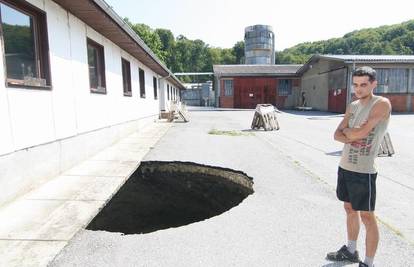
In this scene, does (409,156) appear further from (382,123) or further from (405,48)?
(405,48)

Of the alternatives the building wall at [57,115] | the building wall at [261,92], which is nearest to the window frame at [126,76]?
the building wall at [57,115]

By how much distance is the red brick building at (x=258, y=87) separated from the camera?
1300 inches

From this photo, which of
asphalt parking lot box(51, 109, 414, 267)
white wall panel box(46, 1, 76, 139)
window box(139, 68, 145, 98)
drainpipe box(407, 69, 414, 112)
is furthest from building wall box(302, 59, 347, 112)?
white wall panel box(46, 1, 76, 139)

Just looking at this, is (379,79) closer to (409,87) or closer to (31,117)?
(409,87)

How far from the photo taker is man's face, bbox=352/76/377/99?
2.38 metres

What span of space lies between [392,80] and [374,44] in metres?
60.5

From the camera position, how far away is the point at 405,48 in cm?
6719

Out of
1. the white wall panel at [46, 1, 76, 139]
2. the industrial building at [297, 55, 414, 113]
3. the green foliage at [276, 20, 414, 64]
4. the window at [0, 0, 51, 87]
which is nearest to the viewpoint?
the window at [0, 0, 51, 87]

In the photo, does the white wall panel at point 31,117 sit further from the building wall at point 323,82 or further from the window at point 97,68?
the building wall at point 323,82

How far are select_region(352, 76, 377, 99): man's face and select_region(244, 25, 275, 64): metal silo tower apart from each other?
48217 millimetres

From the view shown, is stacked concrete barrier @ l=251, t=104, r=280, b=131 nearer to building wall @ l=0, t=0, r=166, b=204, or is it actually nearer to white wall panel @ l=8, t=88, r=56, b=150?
building wall @ l=0, t=0, r=166, b=204

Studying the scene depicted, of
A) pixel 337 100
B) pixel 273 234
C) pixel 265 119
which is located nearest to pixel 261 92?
pixel 337 100

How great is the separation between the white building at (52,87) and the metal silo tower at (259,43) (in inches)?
1671

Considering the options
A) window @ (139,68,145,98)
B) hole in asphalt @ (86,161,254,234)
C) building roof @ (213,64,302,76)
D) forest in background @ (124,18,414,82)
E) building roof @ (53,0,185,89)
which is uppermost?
forest in background @ (124,18,414,82)
